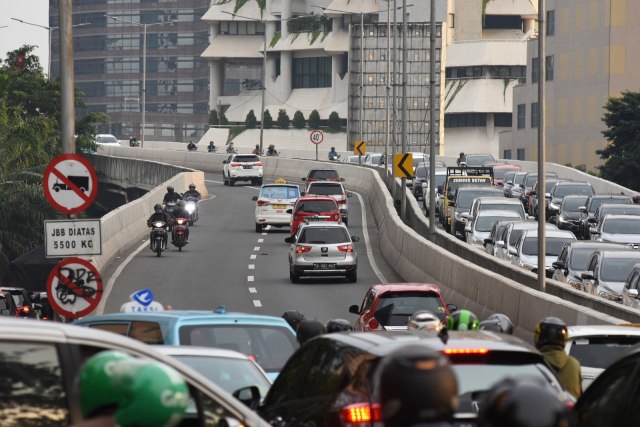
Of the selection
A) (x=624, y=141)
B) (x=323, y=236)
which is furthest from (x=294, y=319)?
(x=624, y=141)

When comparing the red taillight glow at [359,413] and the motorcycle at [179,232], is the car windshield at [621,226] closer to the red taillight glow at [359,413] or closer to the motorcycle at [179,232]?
the motorcycle at [179,232]

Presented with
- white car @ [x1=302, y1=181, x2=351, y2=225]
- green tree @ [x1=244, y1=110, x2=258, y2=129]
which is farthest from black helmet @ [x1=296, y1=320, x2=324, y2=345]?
green tree @ [x1=244, y1=110, x2=258, y2=129]

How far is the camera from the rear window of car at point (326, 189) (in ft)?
188

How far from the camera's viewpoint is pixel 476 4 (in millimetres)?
138000

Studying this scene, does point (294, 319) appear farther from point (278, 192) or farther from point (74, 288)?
point (278, 192)

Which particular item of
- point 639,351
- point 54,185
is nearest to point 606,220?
point 54,185

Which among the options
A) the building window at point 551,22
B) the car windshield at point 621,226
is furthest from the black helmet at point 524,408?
the building window at point 551,22

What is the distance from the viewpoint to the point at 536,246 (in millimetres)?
35375

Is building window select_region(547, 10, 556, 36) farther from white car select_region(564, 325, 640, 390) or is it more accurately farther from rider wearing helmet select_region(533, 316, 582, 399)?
rider wearing helmet select_region(533, 316, 582, 399)

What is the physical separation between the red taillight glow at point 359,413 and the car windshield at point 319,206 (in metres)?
39.9

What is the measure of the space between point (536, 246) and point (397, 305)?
14286mm

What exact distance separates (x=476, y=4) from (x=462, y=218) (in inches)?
3571

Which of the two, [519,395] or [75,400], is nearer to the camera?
[519,395]

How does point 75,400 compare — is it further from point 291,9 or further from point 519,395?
point 291,9
